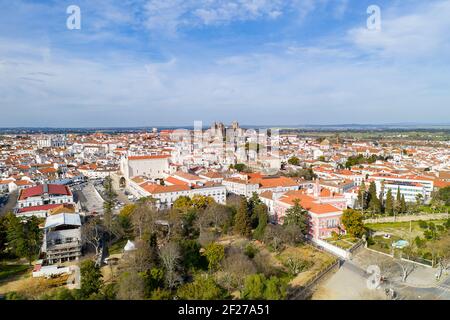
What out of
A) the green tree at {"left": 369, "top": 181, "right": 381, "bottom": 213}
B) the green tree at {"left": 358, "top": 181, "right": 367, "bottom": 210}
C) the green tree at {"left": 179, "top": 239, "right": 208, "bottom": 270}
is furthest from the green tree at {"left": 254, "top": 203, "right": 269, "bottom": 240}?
the green tree at {"left": 369, "top": 181, "right": 381, "bottom": 213}

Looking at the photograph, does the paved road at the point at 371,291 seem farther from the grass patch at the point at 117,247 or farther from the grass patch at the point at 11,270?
the grass patch at the point at 11,270

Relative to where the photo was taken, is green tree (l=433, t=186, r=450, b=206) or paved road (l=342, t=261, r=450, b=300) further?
green tree (l=433, t=186, r=450, b=206)

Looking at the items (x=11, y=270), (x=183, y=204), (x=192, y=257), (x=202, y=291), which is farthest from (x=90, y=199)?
(x=202, y=291)

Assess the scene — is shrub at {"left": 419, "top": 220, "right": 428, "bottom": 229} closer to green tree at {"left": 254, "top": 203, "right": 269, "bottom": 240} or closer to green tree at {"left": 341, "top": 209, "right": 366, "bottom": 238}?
green tree at {"left": 341, "top": 209, "right": 366, "bottom": 238}

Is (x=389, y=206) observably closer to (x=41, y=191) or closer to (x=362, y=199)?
(x=362, y=199)

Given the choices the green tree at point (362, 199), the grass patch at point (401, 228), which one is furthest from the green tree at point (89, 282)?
the green tree at point (362, 199)
